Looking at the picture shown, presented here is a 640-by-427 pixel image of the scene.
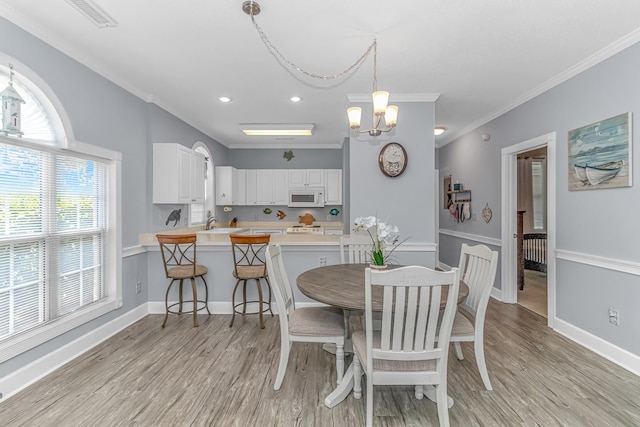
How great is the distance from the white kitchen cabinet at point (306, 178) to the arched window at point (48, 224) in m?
3.67

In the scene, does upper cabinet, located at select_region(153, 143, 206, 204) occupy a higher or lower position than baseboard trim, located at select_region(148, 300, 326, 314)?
higher

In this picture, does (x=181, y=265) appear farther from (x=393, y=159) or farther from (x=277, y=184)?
(x=277, y=184)

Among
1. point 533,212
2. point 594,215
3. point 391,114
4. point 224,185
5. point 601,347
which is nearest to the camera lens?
point 391,114

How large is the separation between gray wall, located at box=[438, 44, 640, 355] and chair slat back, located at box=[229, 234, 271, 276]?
310cm

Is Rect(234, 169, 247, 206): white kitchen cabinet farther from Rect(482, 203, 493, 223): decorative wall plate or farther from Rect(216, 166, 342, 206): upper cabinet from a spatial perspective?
Rect(482, 203, 493, 223): decorative wall plate

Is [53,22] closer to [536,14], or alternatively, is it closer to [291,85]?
[291,85]

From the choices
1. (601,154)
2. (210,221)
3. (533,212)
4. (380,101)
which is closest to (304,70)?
(380,101)

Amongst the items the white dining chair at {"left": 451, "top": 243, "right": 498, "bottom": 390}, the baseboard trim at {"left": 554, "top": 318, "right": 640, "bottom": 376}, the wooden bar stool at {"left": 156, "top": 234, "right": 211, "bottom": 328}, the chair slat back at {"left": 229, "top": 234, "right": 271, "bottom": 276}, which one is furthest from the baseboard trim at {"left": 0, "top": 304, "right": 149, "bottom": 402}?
the baseboard trim at {"left": 554, "top": 318, "right": 640, "bottom": 376}

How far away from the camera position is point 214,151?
612cm

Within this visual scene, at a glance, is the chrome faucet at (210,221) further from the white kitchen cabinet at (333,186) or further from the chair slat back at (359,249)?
the chair slat back at (359,249)

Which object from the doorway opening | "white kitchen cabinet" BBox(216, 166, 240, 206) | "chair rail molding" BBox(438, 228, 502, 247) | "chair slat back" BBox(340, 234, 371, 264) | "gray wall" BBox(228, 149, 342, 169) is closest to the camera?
"chair slat back" BBox(340, 234, 371, 264)

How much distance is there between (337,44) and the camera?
2.65 metres

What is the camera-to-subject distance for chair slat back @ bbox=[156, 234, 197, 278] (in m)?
3.45

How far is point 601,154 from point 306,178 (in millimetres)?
4678
